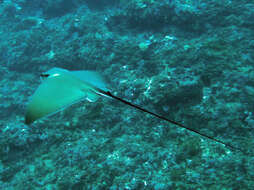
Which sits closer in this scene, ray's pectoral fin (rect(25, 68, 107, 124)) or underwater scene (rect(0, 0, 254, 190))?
ray's pectoral fin (rect(25, 68, 107, 124))

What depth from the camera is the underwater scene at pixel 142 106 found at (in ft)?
7.93

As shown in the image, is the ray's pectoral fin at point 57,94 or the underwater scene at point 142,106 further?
the underwater scene at point 142,106

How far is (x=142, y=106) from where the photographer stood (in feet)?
11.8

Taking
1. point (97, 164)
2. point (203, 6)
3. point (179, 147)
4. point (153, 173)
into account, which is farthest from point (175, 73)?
point (203, 6)

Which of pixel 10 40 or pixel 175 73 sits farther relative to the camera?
pixel 10 40

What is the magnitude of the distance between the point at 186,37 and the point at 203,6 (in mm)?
1232

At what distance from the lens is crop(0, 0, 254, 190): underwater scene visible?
2.42m

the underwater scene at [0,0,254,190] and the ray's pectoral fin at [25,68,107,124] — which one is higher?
the ray's pectoral fin at [25,68,107,124]

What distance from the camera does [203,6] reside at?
18.0 feet

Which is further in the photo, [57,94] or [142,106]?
[142,106]

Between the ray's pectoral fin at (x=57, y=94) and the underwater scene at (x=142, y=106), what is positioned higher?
the ray's pectoral fin at (x=57, y=94)

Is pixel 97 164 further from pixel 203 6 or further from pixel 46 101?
pixel 203 6

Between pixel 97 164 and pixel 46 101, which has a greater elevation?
pixel 46 101

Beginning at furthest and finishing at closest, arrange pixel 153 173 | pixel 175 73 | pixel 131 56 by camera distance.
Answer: pixel 131 56
pixel 175 73
pixel 153 173
